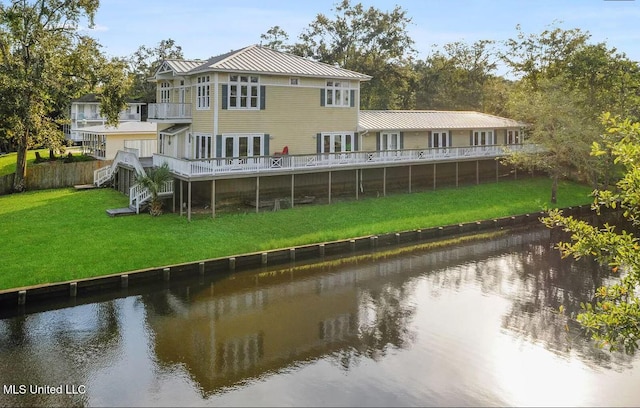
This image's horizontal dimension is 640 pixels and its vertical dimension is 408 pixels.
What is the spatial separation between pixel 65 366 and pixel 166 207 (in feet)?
49.2

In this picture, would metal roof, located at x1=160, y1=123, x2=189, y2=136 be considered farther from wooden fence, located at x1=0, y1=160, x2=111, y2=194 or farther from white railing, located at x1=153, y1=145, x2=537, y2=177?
wooden fence, located at x1=0, y1=160, x2=111, y2=194

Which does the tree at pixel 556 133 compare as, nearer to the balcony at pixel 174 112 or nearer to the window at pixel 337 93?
the window at pixel 337 93

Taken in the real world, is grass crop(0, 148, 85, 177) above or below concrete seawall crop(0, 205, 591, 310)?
above

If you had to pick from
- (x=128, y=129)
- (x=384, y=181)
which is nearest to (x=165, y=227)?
(x=384, y=181)

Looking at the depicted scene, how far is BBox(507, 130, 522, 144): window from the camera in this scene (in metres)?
42.0

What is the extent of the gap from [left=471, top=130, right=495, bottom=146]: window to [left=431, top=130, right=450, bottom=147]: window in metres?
2.79

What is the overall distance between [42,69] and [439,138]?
2536 cm

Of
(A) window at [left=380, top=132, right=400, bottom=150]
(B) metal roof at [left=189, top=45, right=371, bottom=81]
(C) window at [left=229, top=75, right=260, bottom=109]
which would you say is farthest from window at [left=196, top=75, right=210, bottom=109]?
(A) window at [left=380, top=132, right=400, bottom=150]

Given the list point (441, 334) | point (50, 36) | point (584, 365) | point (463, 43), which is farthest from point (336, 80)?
point (463, 43)

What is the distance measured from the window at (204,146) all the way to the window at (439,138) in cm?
1610

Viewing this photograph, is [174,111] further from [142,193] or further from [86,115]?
[86,115]

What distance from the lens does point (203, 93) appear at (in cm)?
2862

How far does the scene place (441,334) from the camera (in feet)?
49.9

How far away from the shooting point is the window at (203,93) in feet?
92.4
